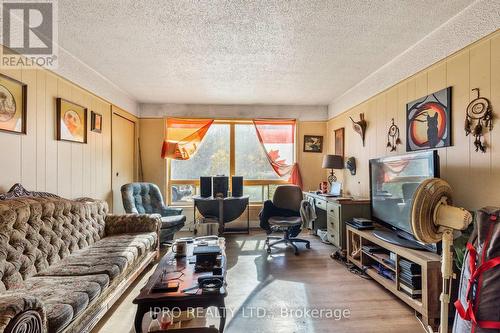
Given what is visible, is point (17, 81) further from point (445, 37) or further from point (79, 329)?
point (445, 37)

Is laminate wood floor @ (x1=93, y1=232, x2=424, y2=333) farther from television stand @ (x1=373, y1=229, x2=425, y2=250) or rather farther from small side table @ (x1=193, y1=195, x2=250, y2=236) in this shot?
small side table @ (x1=193, y1=195, x2=250, y2=236)

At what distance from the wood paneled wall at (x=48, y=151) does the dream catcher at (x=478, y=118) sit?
362cm

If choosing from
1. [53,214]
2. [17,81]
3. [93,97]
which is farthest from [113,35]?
[53,214]

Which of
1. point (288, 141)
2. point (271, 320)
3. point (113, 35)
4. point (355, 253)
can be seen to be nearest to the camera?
point (271, 320)

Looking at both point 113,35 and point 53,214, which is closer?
point 53,214

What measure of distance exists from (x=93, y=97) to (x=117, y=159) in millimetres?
1048

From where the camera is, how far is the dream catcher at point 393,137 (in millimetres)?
2726

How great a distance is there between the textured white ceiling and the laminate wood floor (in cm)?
228

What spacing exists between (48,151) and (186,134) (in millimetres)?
2371

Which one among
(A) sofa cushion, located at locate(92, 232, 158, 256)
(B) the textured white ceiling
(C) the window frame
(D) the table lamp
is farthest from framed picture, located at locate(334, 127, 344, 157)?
(A) sofa cushion, located at locate(92, 232, 158, 256)

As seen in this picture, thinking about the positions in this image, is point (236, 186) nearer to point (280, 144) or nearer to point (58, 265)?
point (280, 144)

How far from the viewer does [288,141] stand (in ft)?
15.7

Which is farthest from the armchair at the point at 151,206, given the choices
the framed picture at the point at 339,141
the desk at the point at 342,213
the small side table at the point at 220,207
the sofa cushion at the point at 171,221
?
the framed picture at the point at 339,141

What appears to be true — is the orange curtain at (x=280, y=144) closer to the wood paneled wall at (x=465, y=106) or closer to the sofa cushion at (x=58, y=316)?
the wood paneled wall at (x=465, y=106)
